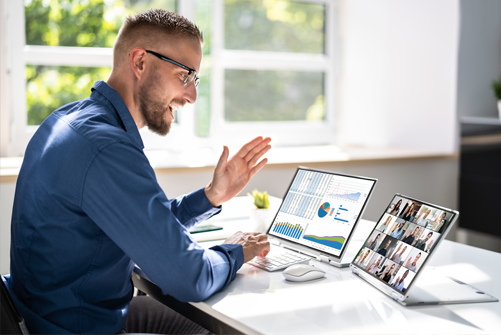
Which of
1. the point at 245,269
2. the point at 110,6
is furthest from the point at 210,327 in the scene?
the point at 110,6

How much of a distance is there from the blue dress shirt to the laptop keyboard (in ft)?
0.46

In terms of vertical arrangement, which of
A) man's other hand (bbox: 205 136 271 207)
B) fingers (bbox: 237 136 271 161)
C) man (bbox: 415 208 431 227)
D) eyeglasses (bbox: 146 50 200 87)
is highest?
eyeglasses (bbox: 146 50 200 87)

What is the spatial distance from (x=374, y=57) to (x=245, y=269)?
2984 millimetres

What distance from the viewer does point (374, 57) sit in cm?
403

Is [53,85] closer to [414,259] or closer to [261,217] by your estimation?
[261,217]

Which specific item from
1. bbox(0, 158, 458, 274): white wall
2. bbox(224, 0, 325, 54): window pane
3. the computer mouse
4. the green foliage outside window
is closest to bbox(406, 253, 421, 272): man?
the computer mouse

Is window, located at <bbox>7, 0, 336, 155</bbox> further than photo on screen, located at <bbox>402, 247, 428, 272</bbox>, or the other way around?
window, located at <bbox>7, 0, 336, 155</bbox>

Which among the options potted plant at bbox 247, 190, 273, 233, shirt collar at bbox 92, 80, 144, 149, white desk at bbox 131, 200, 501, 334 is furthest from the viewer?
potted plant at bbox 247, 190, 273, 233

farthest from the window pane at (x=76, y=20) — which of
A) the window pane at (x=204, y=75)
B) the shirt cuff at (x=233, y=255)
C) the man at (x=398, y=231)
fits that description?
the man at (x=398, y=231)

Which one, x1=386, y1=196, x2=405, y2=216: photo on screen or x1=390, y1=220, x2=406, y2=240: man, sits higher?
x1=386, y1=196, x2=405, y2=216: photo on screen

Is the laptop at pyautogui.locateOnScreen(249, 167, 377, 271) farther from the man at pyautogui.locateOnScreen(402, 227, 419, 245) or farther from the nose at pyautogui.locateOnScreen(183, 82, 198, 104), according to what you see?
the nose at pyautogui.locateOnScreen(183, 82, 198, 104)

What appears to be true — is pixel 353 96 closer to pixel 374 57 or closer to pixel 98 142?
pixel 374 57

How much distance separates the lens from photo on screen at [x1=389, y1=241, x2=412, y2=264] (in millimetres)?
1258

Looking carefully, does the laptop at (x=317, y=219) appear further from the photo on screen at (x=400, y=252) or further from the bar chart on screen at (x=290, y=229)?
the photo on screen at (x=400, y=252)
